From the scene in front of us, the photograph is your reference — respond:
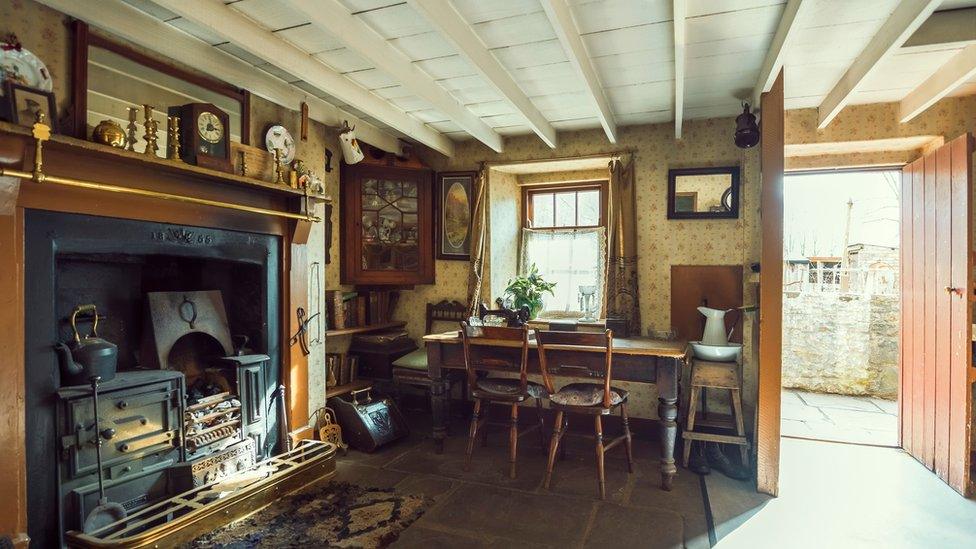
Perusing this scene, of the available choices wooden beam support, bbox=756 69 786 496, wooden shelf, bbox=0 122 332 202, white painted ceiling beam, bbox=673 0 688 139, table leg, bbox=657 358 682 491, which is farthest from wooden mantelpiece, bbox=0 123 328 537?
wooden beam support, bbox=756 69 786 496

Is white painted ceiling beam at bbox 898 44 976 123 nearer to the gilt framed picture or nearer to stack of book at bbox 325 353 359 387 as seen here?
the gilt framed picture

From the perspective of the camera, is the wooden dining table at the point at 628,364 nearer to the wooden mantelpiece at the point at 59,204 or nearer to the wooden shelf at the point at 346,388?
the wooden shelf at the point at 346,388

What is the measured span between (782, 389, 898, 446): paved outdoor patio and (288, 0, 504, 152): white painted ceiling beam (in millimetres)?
3770

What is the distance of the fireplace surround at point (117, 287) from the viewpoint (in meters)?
2.08

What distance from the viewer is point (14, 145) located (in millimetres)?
1929

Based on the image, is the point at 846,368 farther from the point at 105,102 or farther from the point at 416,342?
the point at 105,102

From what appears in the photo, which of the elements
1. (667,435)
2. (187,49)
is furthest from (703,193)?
(187,49)

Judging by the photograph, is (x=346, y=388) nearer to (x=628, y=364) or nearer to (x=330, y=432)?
(x=330, y=432)

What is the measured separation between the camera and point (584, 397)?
3.21m

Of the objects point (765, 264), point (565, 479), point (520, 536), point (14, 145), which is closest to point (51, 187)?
point (14, 145)

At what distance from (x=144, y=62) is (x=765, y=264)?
356 cm

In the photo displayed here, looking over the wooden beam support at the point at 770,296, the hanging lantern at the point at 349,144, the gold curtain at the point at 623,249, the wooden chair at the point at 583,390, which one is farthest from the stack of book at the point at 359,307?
the wooden beam support at the point at 770,296

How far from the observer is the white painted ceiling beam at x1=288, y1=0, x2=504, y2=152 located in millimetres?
2182

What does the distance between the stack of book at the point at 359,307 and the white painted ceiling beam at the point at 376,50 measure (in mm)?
1695
